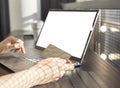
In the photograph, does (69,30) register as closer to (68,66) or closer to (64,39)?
(64,39)

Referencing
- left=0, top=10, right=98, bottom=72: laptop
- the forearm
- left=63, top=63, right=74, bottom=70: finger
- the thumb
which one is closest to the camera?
the forearm

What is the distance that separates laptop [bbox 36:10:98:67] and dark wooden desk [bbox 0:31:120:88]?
58 mm

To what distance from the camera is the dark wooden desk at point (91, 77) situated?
629 millimetres

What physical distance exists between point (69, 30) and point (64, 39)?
5 cm

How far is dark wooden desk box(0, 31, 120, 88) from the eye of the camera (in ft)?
2.06

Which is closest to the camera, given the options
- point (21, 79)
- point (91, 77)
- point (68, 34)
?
point (21, 79)

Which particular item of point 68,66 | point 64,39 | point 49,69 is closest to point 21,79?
point 49,69

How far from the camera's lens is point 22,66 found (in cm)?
82

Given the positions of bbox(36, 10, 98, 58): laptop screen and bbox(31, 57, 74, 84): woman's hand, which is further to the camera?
bbox(36, 10, 98, 58): laptop screen

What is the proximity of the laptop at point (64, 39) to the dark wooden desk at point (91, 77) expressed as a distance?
5cm

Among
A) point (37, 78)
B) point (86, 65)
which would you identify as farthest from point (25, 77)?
point (86, 65)

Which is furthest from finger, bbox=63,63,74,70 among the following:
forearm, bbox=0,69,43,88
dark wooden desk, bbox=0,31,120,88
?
forearm, bbox=0,69,43,88

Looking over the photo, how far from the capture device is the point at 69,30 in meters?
1.00

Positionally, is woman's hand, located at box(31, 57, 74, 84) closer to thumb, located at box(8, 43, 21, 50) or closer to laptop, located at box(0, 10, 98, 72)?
laptop, located at box(0, 10, 98, 72)
